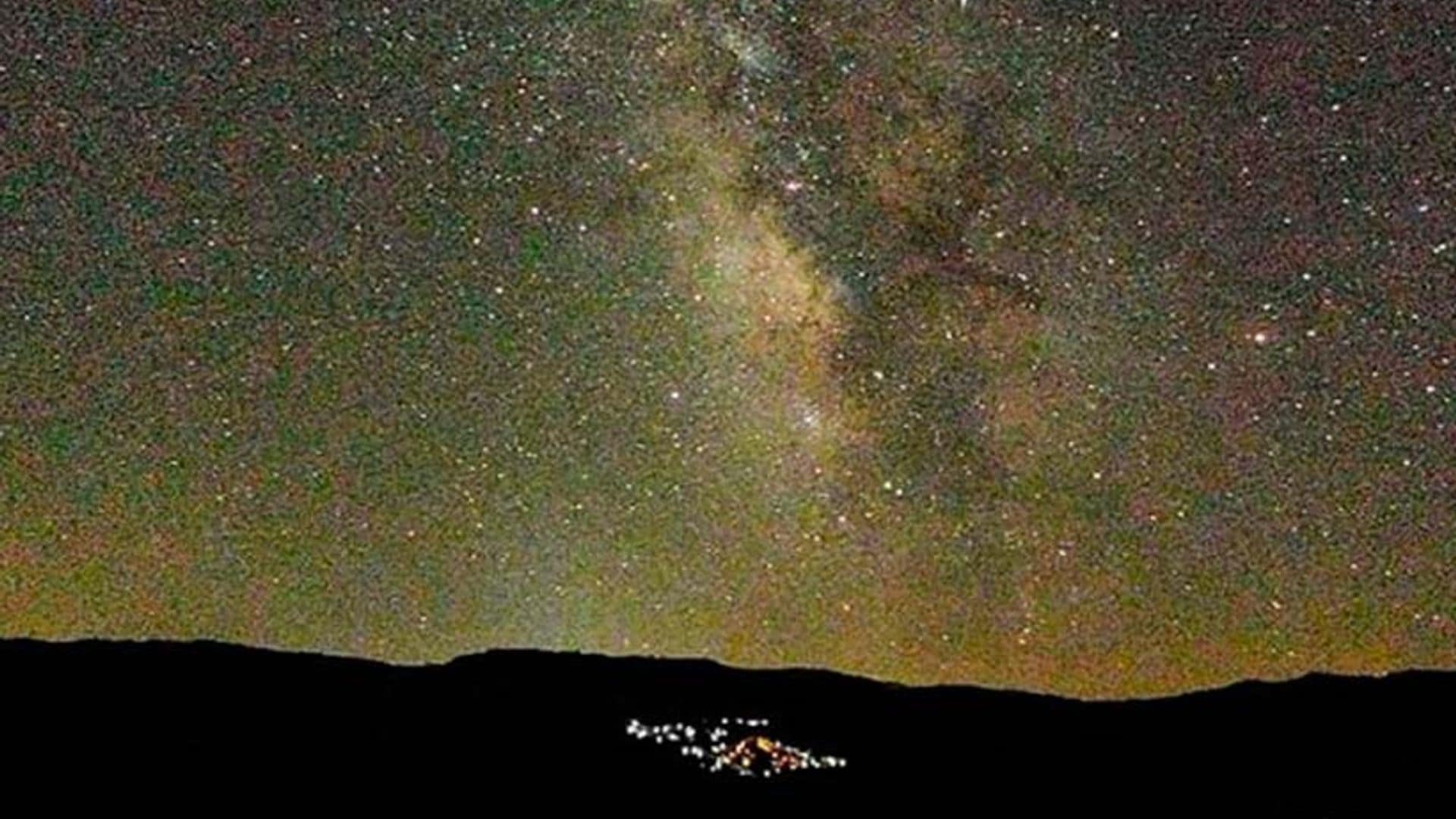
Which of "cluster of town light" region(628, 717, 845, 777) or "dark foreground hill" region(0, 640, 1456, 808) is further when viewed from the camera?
"cluster of town light" region(628, 717, 845, 777)

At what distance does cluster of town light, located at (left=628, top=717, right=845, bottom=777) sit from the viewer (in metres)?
17.2

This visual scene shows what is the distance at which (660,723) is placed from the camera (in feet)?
62.3

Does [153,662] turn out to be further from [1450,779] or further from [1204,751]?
[1450,779]

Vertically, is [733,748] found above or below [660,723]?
below

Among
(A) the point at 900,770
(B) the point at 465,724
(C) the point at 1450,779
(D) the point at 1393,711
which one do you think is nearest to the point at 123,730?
(B) the point at 465,724

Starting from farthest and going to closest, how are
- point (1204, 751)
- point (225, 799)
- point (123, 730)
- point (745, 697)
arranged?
point (745, 697) → point (1204, 751) → point (123, 730) → point (225, 799)

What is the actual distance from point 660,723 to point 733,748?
1371 millimetres

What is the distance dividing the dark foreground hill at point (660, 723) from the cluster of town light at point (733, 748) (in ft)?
0.46

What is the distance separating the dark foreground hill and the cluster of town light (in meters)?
0.14

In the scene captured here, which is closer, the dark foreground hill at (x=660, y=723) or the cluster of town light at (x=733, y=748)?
the dark foreground hill at (x=660, y=723)

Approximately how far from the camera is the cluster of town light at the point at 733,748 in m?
17.2

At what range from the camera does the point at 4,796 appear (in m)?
12.9

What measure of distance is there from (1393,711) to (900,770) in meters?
8.02

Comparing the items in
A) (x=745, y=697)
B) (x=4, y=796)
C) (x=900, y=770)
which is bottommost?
(x=4, y=796)
